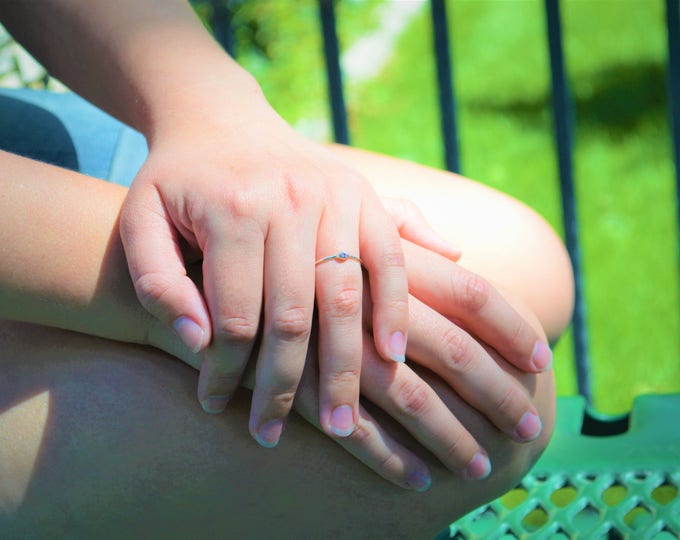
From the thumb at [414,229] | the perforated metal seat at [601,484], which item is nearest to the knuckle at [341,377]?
the thumb at [414,229]

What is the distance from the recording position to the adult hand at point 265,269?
0.74 meters

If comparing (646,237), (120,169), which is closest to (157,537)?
(120,169)

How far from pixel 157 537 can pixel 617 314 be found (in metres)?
1.99

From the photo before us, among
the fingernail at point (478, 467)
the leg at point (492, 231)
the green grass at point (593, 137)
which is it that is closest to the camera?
the fingernail at point (478, 467)

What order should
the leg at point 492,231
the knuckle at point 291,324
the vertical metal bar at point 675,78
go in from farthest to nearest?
1. the vertical metal bar at point 675,78
2. the leg at point 492,231
3. the knuckle at point 291,324

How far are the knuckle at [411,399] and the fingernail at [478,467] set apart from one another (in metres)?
0.08

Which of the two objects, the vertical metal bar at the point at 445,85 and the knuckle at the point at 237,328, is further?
the vertical metal bar at the point at 445,85

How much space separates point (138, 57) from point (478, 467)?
55 centimetres

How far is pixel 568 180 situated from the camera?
1.64m

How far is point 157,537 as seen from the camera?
862 millimetres

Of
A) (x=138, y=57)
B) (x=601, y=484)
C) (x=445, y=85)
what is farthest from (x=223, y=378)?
(x=445, y=85)

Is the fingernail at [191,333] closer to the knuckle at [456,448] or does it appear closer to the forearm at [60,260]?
the forearm at [60,260]

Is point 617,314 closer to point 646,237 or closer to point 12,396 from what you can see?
point 646,237

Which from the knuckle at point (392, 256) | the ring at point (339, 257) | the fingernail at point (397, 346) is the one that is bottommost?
the fingernail at point (397, 346)
